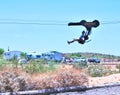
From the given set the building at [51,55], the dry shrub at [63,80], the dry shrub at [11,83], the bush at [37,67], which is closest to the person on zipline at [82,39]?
the dry shrub at [11,83]

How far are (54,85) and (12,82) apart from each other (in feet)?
5.28

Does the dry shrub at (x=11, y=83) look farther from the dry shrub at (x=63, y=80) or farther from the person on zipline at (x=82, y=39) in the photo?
the person on zipline at (x=82, y=39)

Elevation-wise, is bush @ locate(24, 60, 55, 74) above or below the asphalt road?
above

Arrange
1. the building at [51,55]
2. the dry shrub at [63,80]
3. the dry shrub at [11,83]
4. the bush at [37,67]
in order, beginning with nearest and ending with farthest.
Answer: the dry shrub at [11,83] → the dry shrub at [63,80] → the bush at [37,67] → the building at [51,55]

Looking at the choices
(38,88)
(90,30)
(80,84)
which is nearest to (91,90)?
(80,84)

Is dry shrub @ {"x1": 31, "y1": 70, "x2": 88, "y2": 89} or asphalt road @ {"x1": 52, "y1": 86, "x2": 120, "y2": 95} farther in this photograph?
asphalt road @ {"x1": 52, "y1": 86, "x2": 120, "y2": 95}

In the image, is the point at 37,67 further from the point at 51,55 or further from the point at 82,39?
the point at 51,55

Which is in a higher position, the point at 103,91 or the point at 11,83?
the point at 11,83

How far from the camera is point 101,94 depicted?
18.2 meters

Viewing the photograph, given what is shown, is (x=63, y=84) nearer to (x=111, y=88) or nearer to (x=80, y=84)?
(x=80, y=84)

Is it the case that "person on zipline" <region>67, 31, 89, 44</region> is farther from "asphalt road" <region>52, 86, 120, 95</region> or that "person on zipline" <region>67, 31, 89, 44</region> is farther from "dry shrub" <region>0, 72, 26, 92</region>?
"asphalt road" <region>52, 86, 120, 95</region>

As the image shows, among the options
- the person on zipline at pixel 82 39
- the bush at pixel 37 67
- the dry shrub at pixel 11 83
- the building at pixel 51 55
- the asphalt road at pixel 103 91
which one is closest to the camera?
the person on zipline at pixel 82 39

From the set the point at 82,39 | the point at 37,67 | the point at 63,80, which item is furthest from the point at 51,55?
the point at 82,39

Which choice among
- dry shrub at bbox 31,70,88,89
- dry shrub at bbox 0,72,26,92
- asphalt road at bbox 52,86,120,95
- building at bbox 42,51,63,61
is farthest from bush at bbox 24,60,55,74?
building at bbox 42,51,63,61
